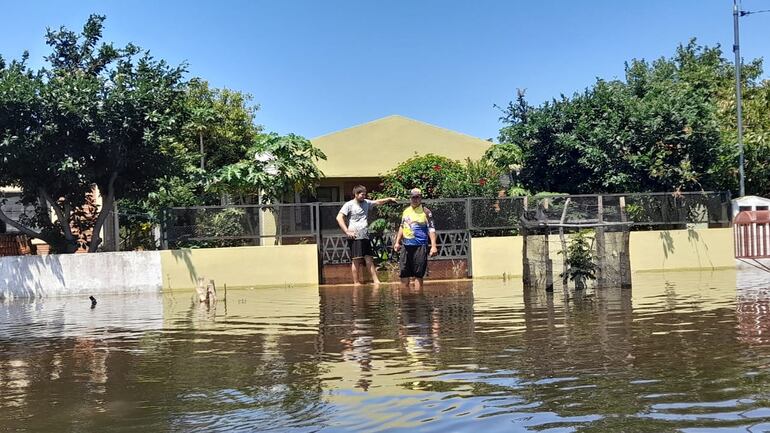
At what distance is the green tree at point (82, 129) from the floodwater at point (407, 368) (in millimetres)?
5650

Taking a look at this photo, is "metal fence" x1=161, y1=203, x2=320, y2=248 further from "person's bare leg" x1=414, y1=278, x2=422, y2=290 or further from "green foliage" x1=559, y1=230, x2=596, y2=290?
"green foliage" x1=559, y1=230, x2=596, y2=290

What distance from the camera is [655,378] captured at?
5.14 metres

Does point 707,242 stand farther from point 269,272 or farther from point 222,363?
point 222,363

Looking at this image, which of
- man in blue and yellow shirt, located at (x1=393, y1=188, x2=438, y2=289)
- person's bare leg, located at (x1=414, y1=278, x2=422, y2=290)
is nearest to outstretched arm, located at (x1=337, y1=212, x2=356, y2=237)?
man in blue and yellow shirt, located at (x1=393, y1=188, x2=438, y2=289)

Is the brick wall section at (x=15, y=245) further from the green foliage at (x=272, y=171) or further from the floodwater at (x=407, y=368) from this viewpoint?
the floodwater at (x=407, y=368)

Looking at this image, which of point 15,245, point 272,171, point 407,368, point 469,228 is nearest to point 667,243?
point 469,228

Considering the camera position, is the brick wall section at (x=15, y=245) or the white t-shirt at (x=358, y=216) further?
the brick wall section at (x=15, y=245)

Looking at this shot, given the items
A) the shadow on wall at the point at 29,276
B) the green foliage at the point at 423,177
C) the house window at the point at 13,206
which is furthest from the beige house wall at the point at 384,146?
the shadow on wall at the point at 29,276

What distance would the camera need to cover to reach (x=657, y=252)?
667 inches

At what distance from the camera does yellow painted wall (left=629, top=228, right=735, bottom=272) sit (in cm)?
1689

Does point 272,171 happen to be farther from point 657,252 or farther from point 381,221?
point 657,252

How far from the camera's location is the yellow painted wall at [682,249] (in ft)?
55.4

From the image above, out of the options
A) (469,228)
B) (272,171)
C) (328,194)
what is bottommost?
(469,228)

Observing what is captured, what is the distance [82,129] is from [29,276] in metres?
3.07
